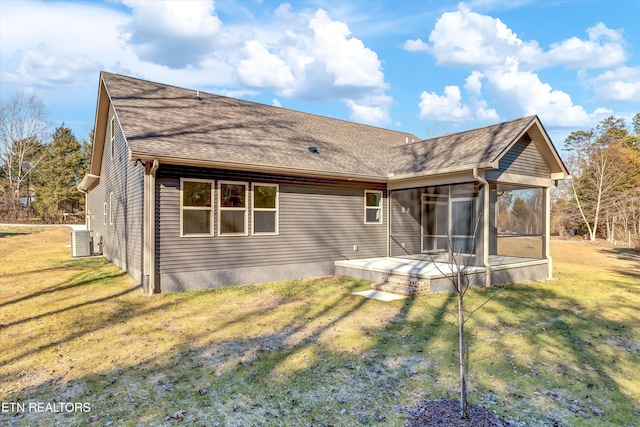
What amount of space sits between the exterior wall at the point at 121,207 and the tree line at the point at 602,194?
27.9m

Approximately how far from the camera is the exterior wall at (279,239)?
830cm

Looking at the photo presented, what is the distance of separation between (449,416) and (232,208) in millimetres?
7043

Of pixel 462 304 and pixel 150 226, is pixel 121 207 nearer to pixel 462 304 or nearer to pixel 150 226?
pixel 150 226

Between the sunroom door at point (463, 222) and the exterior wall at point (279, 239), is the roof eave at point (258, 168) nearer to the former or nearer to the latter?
the exterior wall at point (279, 239)

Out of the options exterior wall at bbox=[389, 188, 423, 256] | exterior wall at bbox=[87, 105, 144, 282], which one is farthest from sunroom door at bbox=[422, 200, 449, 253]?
exterior wall at bbox=[87, 105, 144, 282]

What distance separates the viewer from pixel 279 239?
995 cm

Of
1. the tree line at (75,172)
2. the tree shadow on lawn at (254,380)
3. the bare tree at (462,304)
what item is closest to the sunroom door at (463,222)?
the bare tree at (462,304)

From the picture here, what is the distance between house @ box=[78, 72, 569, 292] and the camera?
847 centimetres

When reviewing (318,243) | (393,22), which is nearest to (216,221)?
(318,243)

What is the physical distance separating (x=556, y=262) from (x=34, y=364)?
17.2 m

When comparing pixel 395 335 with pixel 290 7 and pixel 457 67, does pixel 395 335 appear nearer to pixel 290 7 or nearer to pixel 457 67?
pixel 290 7

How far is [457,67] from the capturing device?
92.3 feet

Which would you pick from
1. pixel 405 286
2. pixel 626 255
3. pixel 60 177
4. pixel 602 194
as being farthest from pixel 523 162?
pixel 60 177

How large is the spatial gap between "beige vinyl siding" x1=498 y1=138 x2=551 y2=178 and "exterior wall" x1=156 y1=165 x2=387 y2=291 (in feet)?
12.3
